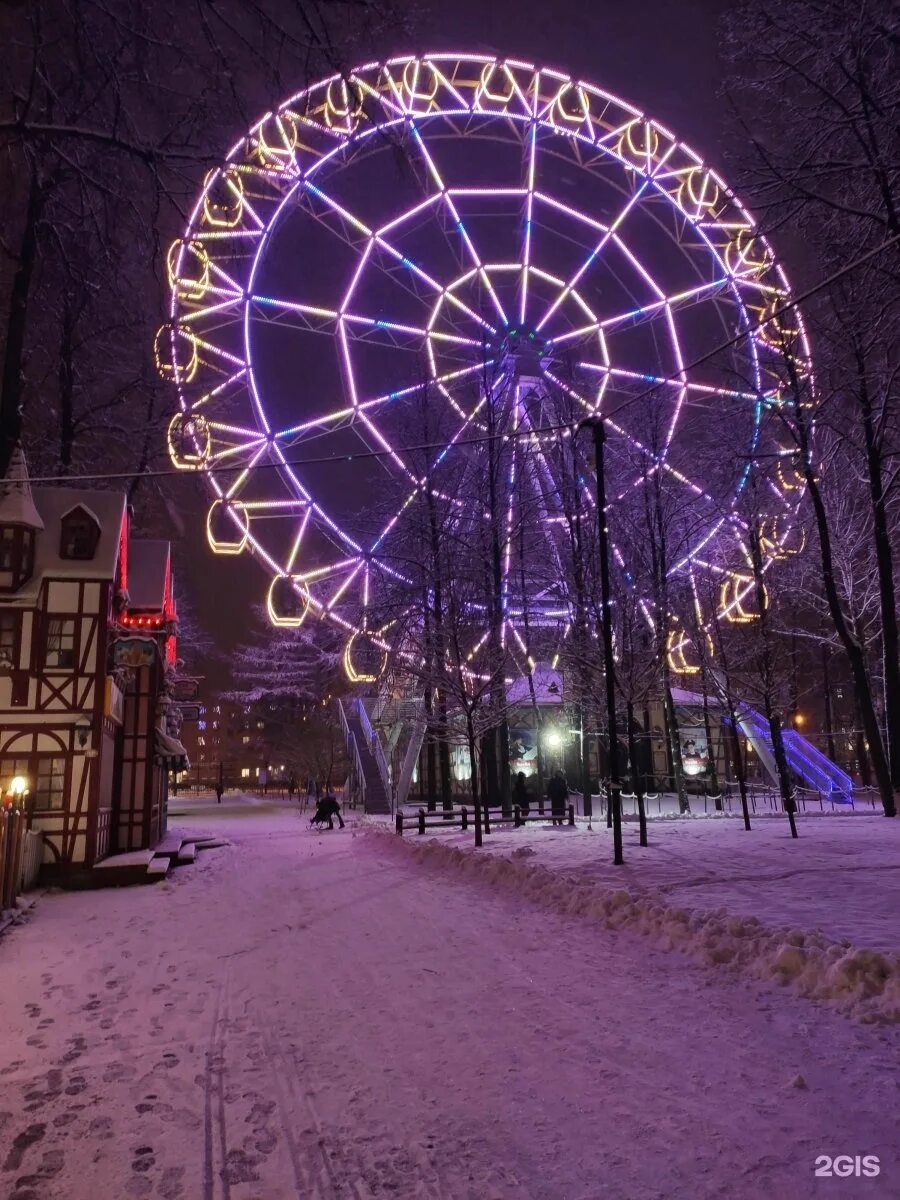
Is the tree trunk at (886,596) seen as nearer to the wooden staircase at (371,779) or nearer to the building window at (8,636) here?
the building window at (8,636)

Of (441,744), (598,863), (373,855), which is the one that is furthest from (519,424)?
(598,863)

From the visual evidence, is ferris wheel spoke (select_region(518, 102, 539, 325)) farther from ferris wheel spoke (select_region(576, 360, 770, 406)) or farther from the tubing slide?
the tubing slide

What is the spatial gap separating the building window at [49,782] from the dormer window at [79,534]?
11.7ft

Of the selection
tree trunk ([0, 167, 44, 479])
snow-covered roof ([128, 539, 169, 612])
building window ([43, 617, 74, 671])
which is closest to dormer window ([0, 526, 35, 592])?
building window ([43, 617, 74, 671])

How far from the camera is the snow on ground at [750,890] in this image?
5.59 meters

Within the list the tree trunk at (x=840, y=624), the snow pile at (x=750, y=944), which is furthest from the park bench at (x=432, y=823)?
the tree trunk at (x=840, y=624)

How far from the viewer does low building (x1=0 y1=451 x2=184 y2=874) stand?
13.7 metres

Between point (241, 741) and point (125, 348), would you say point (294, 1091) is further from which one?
point (241, 741)

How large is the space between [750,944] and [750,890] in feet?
7.86

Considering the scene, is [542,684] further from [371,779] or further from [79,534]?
[79,534]

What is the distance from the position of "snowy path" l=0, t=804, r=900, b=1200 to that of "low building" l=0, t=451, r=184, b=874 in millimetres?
5986

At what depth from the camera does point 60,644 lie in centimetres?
1426

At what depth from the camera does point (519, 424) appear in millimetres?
21672

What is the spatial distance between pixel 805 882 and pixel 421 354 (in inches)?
643
